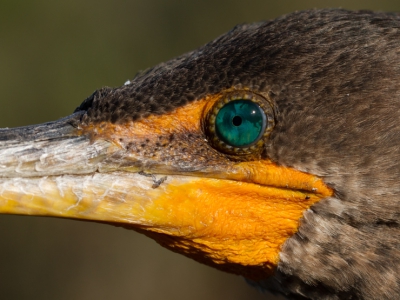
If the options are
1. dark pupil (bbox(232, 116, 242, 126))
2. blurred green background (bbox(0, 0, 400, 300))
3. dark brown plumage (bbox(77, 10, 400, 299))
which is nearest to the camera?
dark brown plumage (bbox(77, 10, 400, 299))

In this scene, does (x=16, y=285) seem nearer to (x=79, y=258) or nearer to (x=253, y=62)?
A: (x=79, y=258)

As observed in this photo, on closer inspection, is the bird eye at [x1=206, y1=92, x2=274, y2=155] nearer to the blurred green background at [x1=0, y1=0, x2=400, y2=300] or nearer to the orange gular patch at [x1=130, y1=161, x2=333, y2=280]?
the orange gular patch at [x1=130, y1=161, x2=333, y2=280]

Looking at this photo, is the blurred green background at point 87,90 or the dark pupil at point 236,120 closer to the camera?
the dark pupil at point 236,120

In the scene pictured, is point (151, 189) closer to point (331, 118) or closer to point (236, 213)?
point (236, 213)

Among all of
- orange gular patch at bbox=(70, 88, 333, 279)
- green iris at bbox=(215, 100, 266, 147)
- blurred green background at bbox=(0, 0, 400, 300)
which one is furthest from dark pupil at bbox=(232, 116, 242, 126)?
blurred green background at bbox=(0, 0, 400, 300)

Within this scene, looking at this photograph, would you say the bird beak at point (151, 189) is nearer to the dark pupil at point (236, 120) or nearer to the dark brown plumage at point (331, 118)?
the dark brown plumage at point (331, 118)

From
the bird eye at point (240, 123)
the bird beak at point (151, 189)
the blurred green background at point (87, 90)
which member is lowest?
the bird beak at point (151, 189)

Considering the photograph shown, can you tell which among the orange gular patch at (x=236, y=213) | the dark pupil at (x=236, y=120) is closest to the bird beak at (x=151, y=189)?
the orange gular patch at (x=236, y=213)
